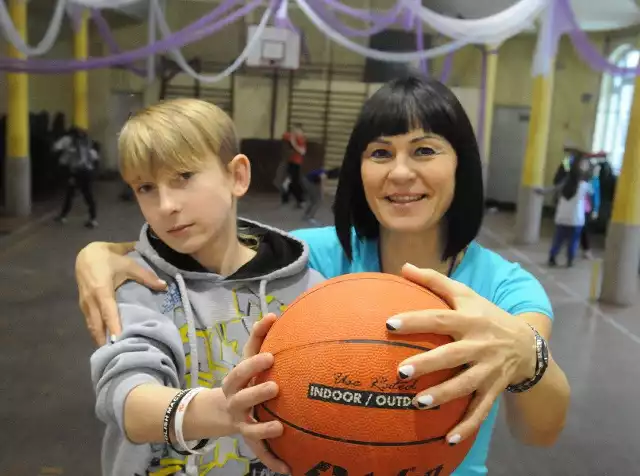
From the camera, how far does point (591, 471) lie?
109 inches

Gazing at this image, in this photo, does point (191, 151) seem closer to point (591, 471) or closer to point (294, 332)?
point (294, 332)

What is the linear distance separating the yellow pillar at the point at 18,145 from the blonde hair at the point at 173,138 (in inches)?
301

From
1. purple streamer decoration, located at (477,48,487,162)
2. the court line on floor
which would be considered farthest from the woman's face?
purple streamer decoration, located at (477,48,487,162)

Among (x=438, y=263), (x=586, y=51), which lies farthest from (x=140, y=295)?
(x=586, y=51)

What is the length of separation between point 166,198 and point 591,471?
2.61m

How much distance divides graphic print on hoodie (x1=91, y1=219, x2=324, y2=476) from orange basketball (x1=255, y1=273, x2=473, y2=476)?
8.4 inches

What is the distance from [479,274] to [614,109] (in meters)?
10.1

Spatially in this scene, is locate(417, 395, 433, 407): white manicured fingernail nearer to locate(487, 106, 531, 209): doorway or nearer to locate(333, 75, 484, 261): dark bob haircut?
locate(333, 75, 484, 261): dark bob haircut

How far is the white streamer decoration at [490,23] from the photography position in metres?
5.21

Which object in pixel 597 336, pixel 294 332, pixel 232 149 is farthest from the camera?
pixel 597 336

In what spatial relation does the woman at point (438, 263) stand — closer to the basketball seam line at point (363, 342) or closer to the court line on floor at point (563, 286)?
the basketball seam line at point (363, 342)

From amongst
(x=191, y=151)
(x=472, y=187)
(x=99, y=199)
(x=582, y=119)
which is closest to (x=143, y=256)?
(x=191, y=151)

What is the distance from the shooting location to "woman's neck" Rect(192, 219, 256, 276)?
1.07 m

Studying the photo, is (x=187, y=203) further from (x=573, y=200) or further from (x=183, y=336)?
(x=573, y=200)
